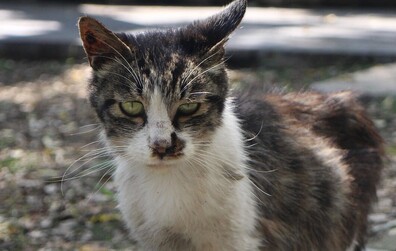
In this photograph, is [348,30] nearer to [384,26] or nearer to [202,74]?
[384,26]

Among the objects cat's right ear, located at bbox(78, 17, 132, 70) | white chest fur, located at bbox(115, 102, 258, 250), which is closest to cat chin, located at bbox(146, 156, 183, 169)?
white chest fur, located at bbox(115, 102, 258, 250)

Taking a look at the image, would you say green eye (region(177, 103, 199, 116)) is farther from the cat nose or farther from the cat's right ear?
the cat's right ear

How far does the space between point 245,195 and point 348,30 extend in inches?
233

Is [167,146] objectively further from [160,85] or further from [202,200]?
[202,200]

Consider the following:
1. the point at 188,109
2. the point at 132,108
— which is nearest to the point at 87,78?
the point at 132,108

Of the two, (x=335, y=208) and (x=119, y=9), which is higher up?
(x=119, y=9)

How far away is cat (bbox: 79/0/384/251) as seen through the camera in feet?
11.2

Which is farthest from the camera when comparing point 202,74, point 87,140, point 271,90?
point 87,140

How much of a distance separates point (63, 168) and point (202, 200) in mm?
2163

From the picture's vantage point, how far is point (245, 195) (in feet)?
12.1

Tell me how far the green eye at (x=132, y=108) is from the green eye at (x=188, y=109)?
0.52 ft

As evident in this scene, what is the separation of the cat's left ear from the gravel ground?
26.4 inches

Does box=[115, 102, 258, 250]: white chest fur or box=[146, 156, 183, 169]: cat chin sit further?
box=[115, 102, 258, 250]: white chest fur

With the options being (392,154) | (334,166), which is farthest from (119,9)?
(334,166)
